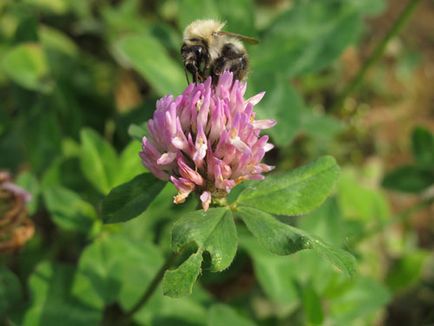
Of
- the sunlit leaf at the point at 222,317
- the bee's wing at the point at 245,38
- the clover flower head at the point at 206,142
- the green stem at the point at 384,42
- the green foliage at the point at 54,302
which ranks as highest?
the bee's wing at the point at 245,38

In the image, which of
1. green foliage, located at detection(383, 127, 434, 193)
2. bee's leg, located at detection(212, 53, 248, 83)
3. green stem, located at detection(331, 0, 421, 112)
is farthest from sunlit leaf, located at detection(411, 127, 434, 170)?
bee's leg, located at detection(212, 53, 248, 83)

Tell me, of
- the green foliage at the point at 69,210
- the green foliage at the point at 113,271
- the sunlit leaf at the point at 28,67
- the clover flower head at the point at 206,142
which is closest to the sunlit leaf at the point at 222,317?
the green foliage at the point at 113,271

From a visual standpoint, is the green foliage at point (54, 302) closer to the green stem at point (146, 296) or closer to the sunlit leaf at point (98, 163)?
the green stem at point (146, 296)

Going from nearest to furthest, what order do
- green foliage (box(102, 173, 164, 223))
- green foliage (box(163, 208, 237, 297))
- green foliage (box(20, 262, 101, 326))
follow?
green foliage (box(163, 208, 237, 297)) → green foliage (box(102, 173, 164, 223)) → green foliage (box(20, 262, 101, 326))

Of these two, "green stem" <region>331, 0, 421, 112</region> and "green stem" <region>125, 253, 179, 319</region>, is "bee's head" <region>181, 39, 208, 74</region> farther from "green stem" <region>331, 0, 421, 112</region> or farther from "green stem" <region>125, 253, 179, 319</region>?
"green stem" <region>331, 0, 421, 112</region>

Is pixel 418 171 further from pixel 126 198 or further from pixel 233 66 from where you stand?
pixel 126 198

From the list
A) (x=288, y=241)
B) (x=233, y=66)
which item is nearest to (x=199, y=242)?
(x=288, y=241)

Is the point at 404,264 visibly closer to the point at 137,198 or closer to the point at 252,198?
the point at 252,198
